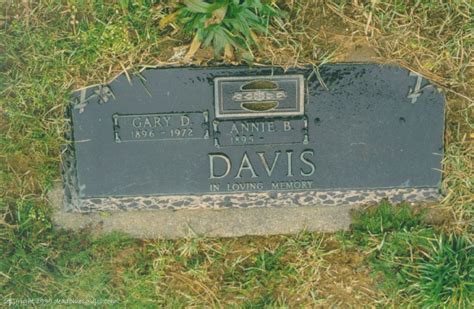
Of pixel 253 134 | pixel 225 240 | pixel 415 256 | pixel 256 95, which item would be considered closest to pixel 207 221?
pixel 225 240

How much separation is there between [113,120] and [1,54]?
60 centimetres

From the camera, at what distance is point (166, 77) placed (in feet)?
8.46

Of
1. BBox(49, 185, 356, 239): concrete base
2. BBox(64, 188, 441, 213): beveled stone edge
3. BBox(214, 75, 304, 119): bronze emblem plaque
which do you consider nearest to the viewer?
BBox(214, 75, 304, 119): bronze emblem plaque

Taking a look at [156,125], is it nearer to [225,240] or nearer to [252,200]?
[252,200]

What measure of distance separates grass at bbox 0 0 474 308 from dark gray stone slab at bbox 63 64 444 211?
0.09 m

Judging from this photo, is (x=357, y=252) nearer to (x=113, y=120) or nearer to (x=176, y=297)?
(x=176, y=297)

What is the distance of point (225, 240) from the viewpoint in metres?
2.84

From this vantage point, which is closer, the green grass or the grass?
the grass

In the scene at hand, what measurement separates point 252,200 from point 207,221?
0.24 meters

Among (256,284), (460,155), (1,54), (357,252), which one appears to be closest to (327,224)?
(357,252)

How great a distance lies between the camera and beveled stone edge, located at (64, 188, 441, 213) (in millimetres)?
2672

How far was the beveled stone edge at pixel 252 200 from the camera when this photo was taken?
2672 mm

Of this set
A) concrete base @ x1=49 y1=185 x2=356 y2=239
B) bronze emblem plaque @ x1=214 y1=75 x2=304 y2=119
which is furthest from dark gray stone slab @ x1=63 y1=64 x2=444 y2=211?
concrete base @ x1=49 y1=185 x2=356 y2=239

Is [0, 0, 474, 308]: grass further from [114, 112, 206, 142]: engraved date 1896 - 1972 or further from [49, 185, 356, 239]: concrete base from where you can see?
[114, 112, 206, 142]: engraved date 1896 - 1972
